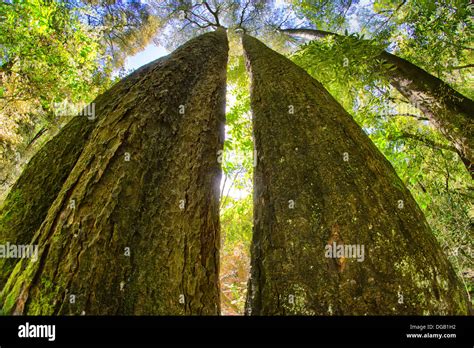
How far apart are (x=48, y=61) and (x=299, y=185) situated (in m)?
5.14

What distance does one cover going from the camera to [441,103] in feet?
13.1

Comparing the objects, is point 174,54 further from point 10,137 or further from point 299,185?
point 10,137

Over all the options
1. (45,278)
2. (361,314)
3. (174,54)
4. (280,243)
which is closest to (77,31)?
(174,54)

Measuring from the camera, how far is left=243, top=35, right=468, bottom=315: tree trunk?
133 centimetres

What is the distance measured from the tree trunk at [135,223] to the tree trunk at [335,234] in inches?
15.2

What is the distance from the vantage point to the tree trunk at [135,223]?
1298mm

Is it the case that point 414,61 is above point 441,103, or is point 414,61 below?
above

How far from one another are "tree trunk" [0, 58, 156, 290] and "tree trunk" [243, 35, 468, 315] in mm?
1440

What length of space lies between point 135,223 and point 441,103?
4.52 m

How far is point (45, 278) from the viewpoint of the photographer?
4.21ft

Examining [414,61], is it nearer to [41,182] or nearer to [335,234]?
[335,234]

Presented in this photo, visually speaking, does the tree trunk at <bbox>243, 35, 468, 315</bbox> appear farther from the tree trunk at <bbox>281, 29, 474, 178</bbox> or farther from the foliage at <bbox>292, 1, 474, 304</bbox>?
the foliage at <bbox>292, 1, 474, 304</bbox>

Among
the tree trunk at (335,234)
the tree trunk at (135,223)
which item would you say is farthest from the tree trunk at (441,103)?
the tree trunk at (135,223)

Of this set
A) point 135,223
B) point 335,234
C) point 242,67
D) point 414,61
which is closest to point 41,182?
point 135,223
